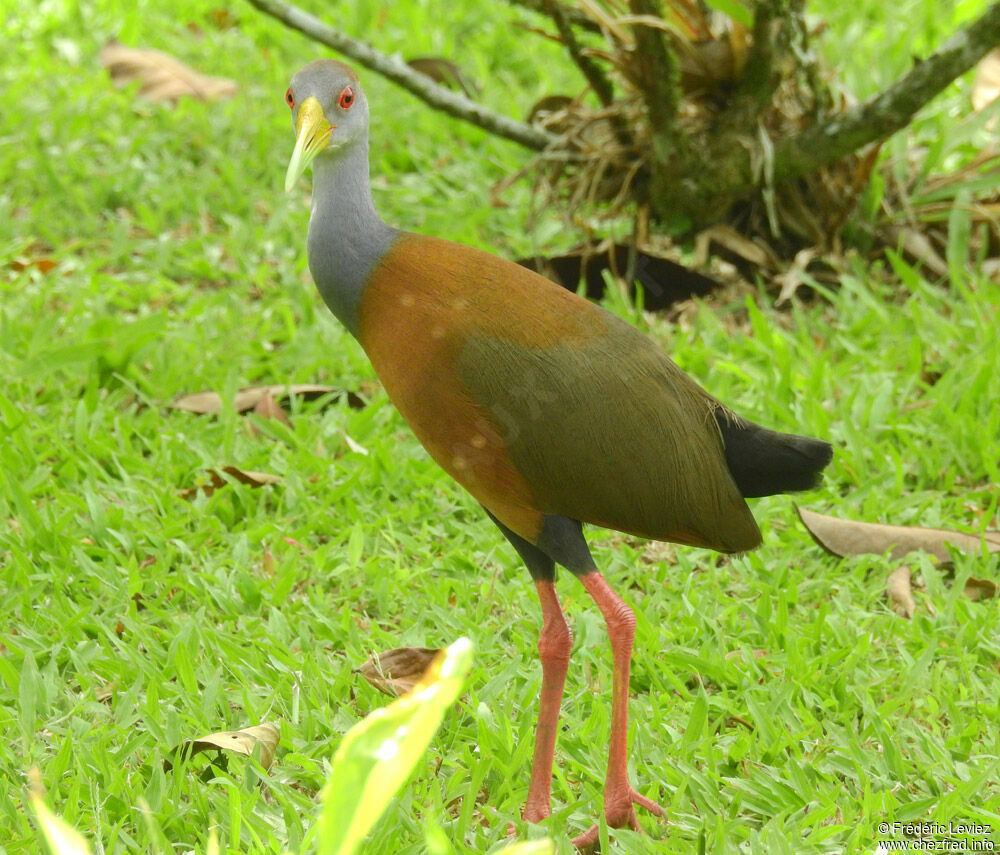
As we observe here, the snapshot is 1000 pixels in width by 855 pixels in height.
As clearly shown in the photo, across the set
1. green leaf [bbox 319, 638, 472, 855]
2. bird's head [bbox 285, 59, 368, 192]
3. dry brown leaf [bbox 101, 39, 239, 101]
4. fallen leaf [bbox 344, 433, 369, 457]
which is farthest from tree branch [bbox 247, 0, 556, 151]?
green leaf [bbox 319, 638, 472, 855]

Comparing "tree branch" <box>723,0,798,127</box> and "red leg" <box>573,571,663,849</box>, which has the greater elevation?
"tree branch" <box>723,0,798,127</box>

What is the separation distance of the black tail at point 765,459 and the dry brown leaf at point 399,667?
3.14 ft

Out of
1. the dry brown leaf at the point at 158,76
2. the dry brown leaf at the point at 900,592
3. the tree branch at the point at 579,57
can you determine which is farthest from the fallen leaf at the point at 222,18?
the dry brown leaf at the point at 900,592

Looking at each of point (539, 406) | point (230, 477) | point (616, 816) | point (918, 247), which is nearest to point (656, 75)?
point (918, 247)

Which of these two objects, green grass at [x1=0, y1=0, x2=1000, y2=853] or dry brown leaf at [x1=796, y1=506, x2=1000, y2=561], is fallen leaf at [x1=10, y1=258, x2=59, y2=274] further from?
dry brown leaf at [x1=796, y1=506, x2=1000, y2=561]

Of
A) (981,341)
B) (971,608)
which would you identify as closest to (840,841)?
(971,608)

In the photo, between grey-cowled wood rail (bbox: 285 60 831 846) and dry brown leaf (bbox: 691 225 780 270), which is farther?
dry brown leaf (bbox: 691 225 780 270)

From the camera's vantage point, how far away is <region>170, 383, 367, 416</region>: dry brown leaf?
15.1 feet

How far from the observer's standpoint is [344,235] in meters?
2.94

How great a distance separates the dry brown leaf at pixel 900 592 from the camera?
368 centimetres

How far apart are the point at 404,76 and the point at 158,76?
1922 mm

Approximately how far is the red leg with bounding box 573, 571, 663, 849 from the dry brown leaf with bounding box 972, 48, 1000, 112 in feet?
12.4

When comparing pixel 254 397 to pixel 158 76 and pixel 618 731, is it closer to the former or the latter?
pixel 618 731

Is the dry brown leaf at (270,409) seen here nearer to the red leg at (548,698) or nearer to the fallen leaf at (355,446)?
the fallen leaf at (355,446)
